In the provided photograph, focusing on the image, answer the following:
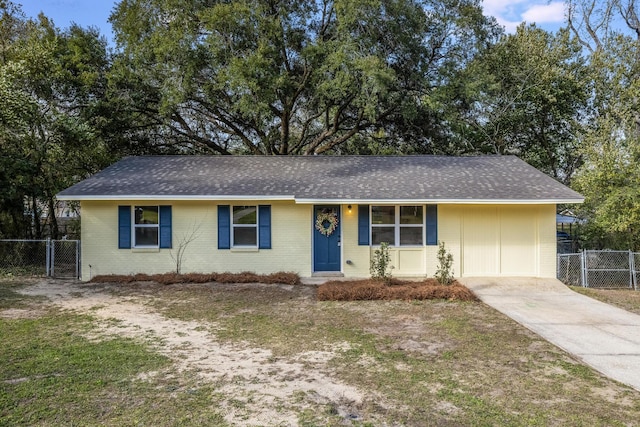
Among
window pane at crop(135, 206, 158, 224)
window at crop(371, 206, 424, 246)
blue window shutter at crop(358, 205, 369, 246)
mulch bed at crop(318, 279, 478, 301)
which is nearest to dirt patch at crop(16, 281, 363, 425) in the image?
mulch bed at crop(318, 279, 478, 301)

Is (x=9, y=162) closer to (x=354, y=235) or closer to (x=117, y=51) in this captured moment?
(x=117, y=51)

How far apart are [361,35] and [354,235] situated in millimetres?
8606

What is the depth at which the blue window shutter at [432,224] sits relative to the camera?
1227cm

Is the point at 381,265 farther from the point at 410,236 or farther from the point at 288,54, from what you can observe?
the point at 288,54

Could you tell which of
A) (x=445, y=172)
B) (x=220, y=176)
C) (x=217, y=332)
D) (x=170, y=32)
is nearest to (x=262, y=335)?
(x=217, y=332)

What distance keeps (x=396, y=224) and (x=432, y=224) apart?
1.02 metres

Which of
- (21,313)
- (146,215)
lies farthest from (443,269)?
(21,313)

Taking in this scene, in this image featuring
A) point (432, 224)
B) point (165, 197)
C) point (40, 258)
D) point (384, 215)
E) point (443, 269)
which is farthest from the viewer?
point (40, 258)

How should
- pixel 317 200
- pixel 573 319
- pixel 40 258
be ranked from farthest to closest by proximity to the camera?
pixel 40 258 → pixel 317 200 → pixel 573 319

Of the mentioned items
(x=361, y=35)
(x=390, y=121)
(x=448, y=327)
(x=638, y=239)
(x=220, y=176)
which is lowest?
(x=448, y=327)

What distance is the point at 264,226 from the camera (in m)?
12.4

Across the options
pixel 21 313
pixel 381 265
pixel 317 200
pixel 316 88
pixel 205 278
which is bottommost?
pixel 21 313

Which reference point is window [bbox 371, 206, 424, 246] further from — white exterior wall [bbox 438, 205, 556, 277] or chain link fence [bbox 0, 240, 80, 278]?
chain link fence [bbox 0, 240, 80, 278]

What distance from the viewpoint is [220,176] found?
13695 millimetres
